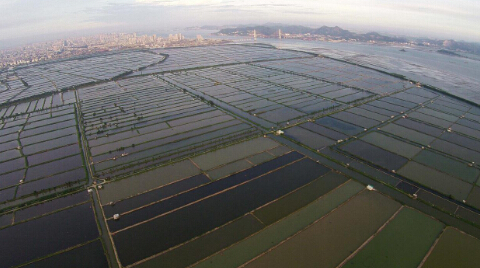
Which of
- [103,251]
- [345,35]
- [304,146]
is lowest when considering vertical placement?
[103,251]

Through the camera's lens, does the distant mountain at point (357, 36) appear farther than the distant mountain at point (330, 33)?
No

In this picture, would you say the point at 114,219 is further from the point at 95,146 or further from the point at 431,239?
the point at 431,239

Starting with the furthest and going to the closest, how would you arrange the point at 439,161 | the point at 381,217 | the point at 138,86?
the point at 138,86
the point at 439,161
the point at 381,217

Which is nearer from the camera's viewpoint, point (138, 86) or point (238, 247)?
point (238, 247)

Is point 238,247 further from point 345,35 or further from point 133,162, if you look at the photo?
point 345,35

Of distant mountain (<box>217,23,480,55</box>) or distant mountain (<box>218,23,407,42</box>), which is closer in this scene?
distant mountain (<box>217,23,480,55</box>)

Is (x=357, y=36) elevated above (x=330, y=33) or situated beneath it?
situated beneath

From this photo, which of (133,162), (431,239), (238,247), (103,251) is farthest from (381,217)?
→ (133,162)

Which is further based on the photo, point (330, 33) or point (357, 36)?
point (330, 33)

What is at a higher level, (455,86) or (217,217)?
(455,86)

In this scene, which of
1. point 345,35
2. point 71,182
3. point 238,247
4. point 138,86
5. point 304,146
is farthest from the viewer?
point 345,35
